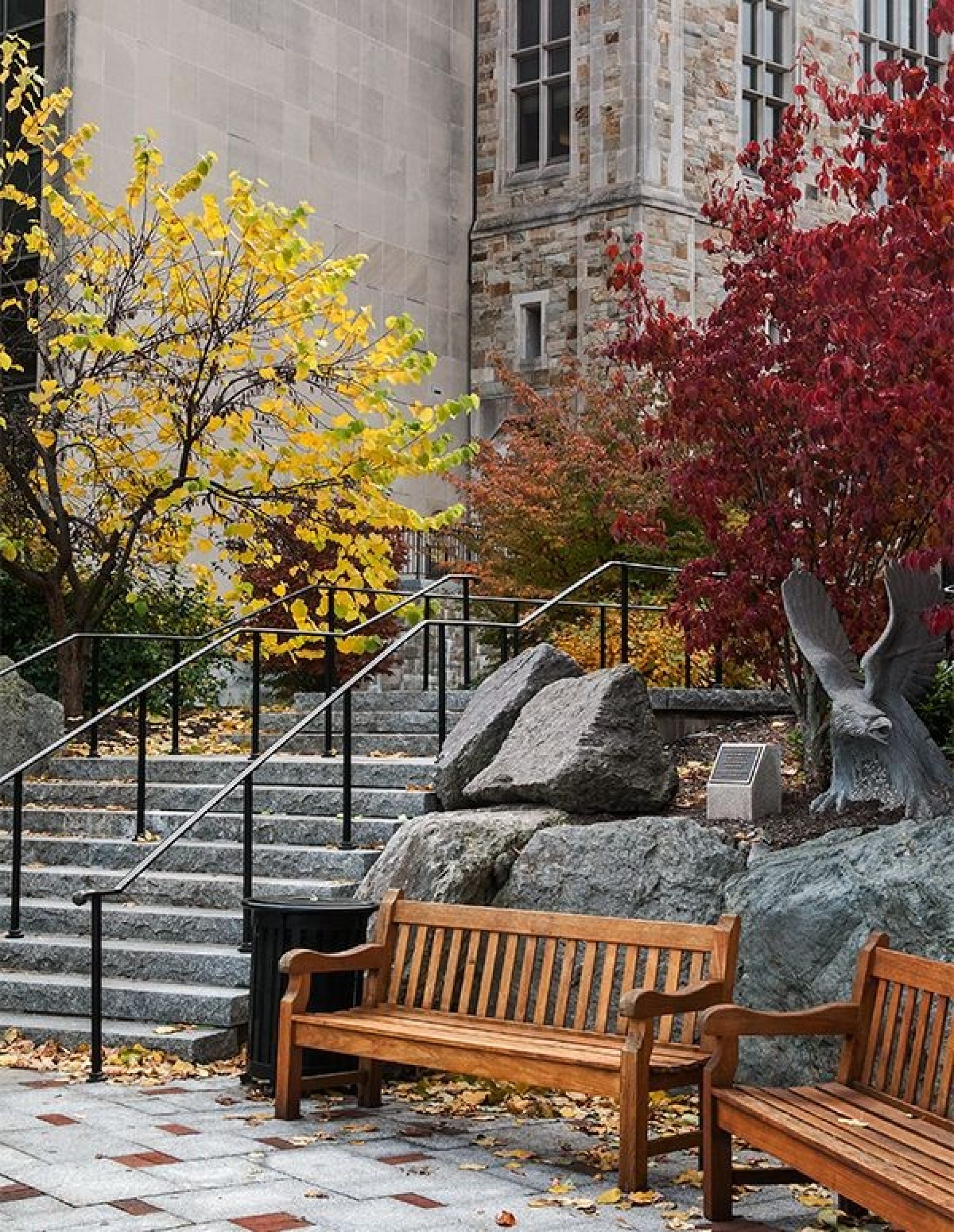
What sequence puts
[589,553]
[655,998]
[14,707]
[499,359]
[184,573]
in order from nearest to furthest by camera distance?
[655,998] → [14,707] → [589,553] → [184,573] → [499,359]

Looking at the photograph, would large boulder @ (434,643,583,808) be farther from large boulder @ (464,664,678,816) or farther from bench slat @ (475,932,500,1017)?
bench slat @ (475,932,500,1017)

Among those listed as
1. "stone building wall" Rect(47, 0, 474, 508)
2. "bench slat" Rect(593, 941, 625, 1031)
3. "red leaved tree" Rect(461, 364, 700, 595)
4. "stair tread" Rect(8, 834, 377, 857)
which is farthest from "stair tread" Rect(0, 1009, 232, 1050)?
"stone building wall" Rect(47, 0, 474, 508)

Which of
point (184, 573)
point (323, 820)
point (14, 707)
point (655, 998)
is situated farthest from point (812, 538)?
point (184, 573)

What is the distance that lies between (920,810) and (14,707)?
296 inches

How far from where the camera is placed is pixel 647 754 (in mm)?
10648

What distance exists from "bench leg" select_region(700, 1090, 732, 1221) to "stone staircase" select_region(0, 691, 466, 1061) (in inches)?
131

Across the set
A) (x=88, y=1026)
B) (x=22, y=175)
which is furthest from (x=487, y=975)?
(x=22, y=175)

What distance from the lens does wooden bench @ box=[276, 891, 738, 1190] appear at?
7094 millimetres

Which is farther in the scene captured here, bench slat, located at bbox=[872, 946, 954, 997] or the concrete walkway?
the concrete walkway

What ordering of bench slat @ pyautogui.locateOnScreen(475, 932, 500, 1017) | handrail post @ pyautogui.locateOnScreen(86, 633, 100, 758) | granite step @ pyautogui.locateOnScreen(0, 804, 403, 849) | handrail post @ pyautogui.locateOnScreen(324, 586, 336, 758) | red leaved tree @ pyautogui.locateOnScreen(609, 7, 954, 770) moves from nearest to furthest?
bench slat @ pyautogui.locateOnScreen(475, 932, 500, 1017) < red leaved tree @ pyautogui.locateOnScreen(609, 7, 954, 770) < granite step @ pyautogui.locateOnScreen(0, 804, 403, 849) < handrail post @ pyautogui.locateOnScreen(324, 586, 336, 758) < handrail post @ pyautogui.locateOnScreen(86, 633, 100, 758)

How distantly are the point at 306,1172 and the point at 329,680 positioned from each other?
21.7 ft

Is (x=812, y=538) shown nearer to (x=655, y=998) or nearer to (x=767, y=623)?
(x=767, y=623)

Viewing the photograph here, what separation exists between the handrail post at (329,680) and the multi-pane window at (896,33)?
20.1m

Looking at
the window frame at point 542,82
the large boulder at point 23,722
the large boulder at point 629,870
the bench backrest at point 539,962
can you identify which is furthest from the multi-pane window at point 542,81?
the bench backrest at point 539,962
